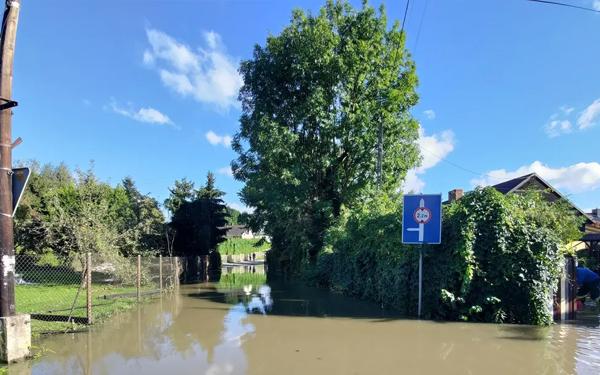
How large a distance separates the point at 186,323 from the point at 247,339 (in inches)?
108

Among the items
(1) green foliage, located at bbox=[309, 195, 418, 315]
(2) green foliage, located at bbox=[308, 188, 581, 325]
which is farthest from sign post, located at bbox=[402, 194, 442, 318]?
(1) green foliage, located at bbox=[309, 195, 418, 315]

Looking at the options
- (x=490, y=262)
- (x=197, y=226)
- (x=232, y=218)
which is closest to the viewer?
(x=490, y=262)

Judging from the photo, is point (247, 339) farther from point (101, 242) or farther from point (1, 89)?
point (101, 242)

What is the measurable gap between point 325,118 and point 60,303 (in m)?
15.4

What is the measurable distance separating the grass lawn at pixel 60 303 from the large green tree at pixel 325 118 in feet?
32.2

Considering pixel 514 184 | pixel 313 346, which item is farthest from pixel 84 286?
pixel 514 184

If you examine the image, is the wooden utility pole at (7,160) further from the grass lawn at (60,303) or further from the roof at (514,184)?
the roof at (514,184)

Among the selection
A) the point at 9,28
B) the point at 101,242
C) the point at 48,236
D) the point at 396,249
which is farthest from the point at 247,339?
the point at 48,236

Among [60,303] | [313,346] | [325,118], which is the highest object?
[325,118]

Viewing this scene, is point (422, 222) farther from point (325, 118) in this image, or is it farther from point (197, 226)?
point (197, 226)

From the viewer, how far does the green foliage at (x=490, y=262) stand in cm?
1032

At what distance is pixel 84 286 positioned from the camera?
16922 millimetres

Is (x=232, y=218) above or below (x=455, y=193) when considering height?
below

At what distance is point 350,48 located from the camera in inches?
963
